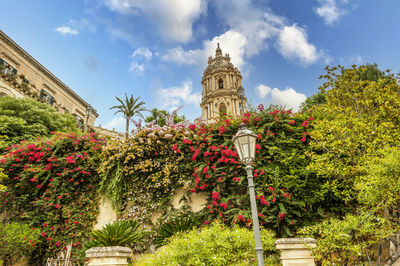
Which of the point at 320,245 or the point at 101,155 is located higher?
the point at 101,155

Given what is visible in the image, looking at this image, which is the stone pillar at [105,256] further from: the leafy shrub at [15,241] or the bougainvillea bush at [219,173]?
the leafy shrub at [15,241]

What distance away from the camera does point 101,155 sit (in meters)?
8.74

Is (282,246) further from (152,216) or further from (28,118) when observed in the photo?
(28,118)

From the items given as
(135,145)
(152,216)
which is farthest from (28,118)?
(152,216)

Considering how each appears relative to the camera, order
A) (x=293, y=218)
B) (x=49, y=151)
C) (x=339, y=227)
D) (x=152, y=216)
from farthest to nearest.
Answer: (x=49, y=151) → (x=152, y=216) → (x=293, y=218) → (x=339, y=227)

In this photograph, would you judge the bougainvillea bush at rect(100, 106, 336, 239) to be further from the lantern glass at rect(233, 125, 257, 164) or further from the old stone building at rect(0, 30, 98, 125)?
the old stone building at rect(0, 30, 98, 125)

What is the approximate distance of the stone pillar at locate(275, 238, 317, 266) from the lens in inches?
194

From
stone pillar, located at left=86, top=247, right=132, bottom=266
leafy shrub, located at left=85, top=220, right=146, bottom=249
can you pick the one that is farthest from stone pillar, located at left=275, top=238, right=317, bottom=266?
leafy shrub, located at left=85, top=220, right=146, bottom=249

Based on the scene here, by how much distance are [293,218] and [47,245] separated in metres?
8.65

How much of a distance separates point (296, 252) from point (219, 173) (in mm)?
3218

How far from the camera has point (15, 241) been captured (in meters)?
7.16

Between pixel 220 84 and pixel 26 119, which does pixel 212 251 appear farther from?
pixel 220 84

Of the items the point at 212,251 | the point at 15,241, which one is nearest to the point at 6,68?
the point at 15,241

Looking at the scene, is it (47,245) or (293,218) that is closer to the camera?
(293,218)
